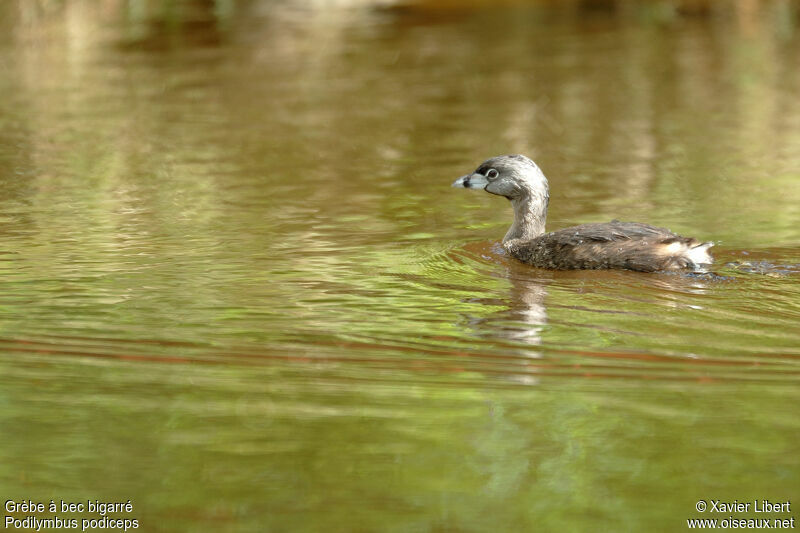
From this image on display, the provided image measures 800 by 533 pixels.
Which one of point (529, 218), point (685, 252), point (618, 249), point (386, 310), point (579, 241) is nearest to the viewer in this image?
point (386, 310)

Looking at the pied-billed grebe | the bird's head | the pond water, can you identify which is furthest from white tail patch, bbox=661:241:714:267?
the bird's head

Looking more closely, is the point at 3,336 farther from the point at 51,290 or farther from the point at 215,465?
the point at 215,465

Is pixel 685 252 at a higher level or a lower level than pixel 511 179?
lower

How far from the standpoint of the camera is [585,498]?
4875 millimetres

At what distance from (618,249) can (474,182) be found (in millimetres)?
1688

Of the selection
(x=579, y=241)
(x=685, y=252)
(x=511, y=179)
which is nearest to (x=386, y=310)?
(x=579, y=241)

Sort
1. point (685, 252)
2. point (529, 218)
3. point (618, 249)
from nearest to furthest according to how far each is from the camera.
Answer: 1. point (685, 252)
2. point (618, 249)
3. point (529, 218)

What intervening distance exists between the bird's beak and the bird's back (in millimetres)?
1018

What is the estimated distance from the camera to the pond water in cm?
504

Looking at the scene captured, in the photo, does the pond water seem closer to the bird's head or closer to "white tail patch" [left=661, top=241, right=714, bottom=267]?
"white tail patch" [left=661, top=241, right=714, bottom=267]

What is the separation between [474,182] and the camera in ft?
32.6

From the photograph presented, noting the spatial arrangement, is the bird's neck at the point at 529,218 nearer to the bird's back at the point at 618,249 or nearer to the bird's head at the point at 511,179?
the bird's head at the point at 511,179

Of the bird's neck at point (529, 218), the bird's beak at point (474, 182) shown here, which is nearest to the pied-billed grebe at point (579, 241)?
the bird's neck at point (529, 218)

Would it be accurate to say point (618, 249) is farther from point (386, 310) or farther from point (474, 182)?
point (386, 310)
